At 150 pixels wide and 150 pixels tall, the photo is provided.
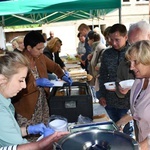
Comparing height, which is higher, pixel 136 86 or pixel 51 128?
pixel 136 86

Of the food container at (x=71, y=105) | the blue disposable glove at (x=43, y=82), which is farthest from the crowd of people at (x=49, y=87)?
the food container at (x=71, y=105)

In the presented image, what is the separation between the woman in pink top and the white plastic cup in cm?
44

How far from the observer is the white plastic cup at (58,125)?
1.46 meters

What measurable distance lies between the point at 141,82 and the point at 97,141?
0.75 metres

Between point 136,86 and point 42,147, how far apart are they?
2.42ft

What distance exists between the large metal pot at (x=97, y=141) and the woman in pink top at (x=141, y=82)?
0.51 m

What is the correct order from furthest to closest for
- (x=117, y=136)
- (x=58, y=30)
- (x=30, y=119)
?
(x=58, y=30), (x=30, y=119), (x=117, y=136)

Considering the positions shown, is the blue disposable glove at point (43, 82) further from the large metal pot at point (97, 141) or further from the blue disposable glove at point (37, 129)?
the large metal pot at point (97, 141)

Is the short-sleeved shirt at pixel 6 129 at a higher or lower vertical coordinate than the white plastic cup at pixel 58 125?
higher

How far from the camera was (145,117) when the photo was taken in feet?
4.76

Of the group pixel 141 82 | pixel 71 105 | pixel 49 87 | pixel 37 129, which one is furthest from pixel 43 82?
pixel 141 82

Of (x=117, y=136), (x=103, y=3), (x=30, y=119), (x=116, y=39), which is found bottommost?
(x=30, y=119)

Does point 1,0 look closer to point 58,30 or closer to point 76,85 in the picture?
point 76,85

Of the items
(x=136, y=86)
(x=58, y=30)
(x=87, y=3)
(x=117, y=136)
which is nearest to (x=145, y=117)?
(x=136, y=86)
